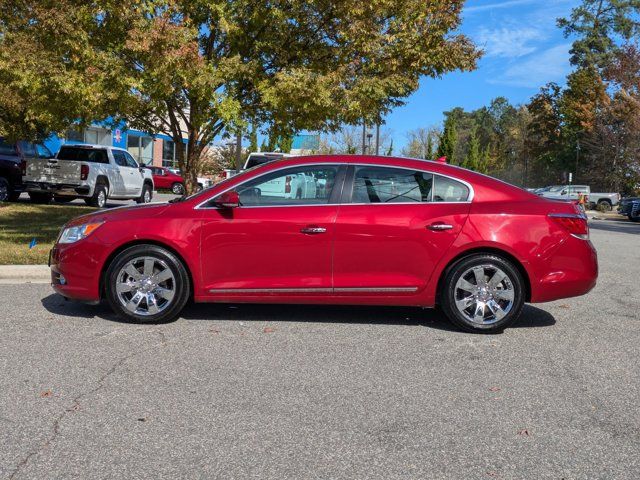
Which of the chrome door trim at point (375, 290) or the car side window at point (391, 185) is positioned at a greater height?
the car side window at point (391, 185)

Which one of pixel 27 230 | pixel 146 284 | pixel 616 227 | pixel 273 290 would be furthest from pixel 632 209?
pixel 146 284

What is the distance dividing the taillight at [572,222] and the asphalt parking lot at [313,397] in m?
0.97

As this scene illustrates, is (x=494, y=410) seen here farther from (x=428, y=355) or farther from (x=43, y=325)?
(x=43, y=325)

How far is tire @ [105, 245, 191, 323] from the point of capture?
584 centimetres

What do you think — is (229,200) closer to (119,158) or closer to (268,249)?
(268,249)

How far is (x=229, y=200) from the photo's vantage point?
5.80 m

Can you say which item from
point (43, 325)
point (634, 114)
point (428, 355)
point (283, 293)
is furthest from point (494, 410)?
point (634, 114)

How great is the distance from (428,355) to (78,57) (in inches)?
328

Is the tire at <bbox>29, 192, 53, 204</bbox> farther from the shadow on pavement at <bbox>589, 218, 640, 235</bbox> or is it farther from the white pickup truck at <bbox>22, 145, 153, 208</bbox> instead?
the shadow on pavement at <bbox>589, 218, 640, 235</bbox>

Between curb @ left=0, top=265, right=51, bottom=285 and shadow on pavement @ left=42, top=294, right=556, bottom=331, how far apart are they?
1.20 metres

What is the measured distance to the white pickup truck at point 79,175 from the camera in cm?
1828

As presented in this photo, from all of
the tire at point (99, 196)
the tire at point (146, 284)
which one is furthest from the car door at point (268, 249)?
the tire at point (99, 196)

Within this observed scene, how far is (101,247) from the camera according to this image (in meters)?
5.86

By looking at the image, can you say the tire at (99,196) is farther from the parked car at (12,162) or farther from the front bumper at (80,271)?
the front bumper at (80,271)
